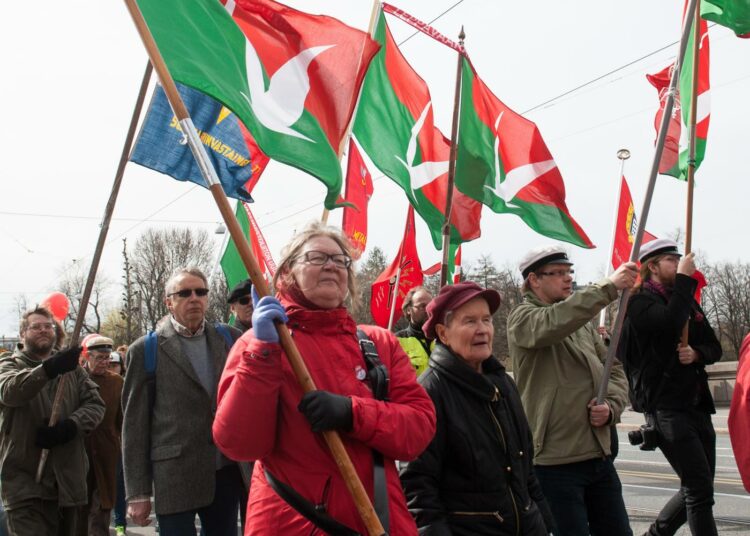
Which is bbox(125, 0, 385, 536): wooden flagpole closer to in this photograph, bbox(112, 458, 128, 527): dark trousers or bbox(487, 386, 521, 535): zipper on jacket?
bbox(487, 386, 521, 535): zipper on jacket

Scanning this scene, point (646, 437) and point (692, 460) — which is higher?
point (646, 437)

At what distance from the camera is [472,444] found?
3.16 metres

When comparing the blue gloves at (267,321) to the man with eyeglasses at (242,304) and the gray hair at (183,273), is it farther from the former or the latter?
the man with eyeglasses at (242,304)

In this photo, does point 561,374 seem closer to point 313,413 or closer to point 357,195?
point 313,413

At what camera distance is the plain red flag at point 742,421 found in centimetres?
330

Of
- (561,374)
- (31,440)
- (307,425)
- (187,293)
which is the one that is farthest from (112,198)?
(561,374)

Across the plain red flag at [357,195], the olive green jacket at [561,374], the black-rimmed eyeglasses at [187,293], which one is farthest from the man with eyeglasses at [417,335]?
the black-rimmed eyeglasses at [187,293]

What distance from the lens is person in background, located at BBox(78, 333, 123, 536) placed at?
7.12m

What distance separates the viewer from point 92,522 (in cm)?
712

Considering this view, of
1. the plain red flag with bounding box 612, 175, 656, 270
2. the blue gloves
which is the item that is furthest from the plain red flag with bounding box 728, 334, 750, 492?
the plain red flag with bounding box 612, 175, 656, 270

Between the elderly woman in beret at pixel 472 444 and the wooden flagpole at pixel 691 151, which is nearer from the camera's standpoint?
the elderly woman in beret at pixel 472 444

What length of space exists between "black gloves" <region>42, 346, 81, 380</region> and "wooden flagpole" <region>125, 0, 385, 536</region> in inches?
95.4

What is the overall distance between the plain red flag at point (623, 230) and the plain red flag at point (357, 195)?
262cm

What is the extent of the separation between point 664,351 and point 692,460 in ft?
2.25
